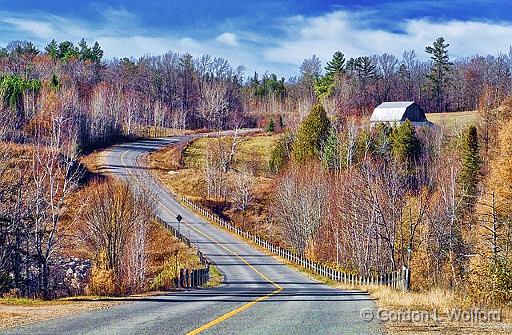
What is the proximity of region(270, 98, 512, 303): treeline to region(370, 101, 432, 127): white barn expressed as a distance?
34.6 feet

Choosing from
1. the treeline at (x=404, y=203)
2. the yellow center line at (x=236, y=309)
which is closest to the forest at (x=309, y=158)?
the treeline at (x=404, y=203)

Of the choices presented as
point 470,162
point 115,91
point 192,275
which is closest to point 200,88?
point 115,91

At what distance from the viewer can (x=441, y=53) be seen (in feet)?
431

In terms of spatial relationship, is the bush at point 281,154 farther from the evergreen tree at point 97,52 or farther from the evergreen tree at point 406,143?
the evergreen tree at point 97,52

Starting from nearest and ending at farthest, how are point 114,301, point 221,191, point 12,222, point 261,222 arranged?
point 114,301
point 12,222
point 261,222
point 221,191

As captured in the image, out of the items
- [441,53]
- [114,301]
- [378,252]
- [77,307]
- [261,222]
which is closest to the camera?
[77,307]

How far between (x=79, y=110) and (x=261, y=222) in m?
41.3

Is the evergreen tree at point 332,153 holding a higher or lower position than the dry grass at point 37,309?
higher

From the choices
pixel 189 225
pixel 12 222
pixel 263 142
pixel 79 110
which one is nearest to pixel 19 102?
pixel 79 110

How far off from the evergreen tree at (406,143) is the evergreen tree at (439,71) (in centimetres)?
5540

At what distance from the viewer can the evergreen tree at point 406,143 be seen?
254 feet

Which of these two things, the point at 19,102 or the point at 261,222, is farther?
the point at 19,102

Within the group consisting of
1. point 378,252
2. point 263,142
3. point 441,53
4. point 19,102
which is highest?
point 441,53

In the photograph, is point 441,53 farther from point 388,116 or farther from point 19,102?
point 19,102
